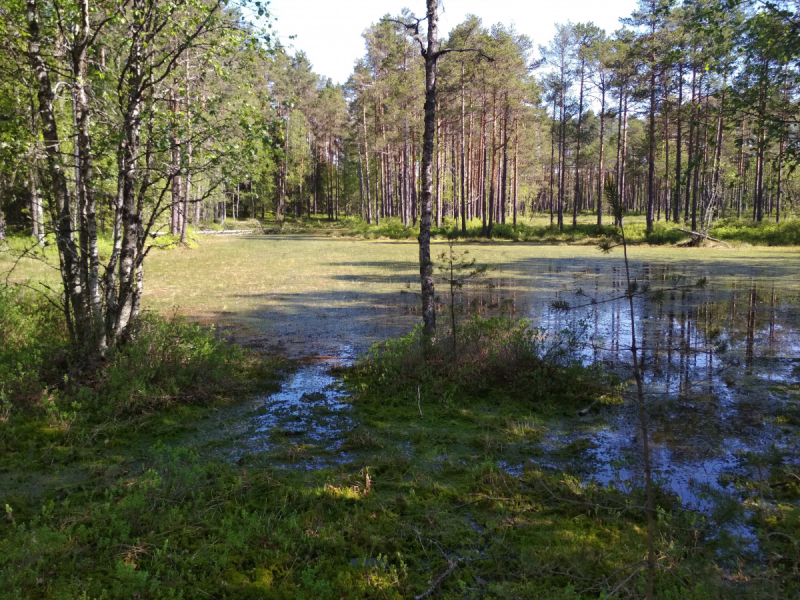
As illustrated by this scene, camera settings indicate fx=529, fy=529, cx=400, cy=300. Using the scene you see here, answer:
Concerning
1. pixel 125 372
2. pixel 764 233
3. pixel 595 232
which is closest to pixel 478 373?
pixel 125 372

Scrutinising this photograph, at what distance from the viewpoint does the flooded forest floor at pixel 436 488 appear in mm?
3051

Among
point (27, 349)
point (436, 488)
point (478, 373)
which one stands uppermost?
point (27, 349)

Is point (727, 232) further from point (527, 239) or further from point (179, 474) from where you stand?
point (179, 474)

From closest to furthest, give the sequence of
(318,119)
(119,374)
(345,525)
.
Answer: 1. (345,525)
2. (119,374)
3. (318,119)

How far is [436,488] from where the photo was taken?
4199mm

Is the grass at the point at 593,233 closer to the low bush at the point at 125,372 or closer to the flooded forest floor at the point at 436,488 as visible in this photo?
the flooded forest floor at the point at 436,488

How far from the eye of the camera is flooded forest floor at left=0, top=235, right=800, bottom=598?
305 cm

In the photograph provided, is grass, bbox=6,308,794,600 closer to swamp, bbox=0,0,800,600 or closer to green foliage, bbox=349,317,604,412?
swamp, bbox=0,0,800,600

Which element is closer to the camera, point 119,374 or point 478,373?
point 119,374

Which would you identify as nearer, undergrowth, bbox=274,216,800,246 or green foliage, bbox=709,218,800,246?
A: green foliage, bbox=709,218,800,246

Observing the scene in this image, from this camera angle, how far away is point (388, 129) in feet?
160

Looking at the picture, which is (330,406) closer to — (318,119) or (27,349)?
(27,349)

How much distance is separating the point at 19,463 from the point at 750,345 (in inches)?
401

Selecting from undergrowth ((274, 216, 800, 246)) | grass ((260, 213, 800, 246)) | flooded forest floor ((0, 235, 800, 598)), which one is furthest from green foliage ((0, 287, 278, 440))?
undergrowth ((274, 216, 800, 246))
